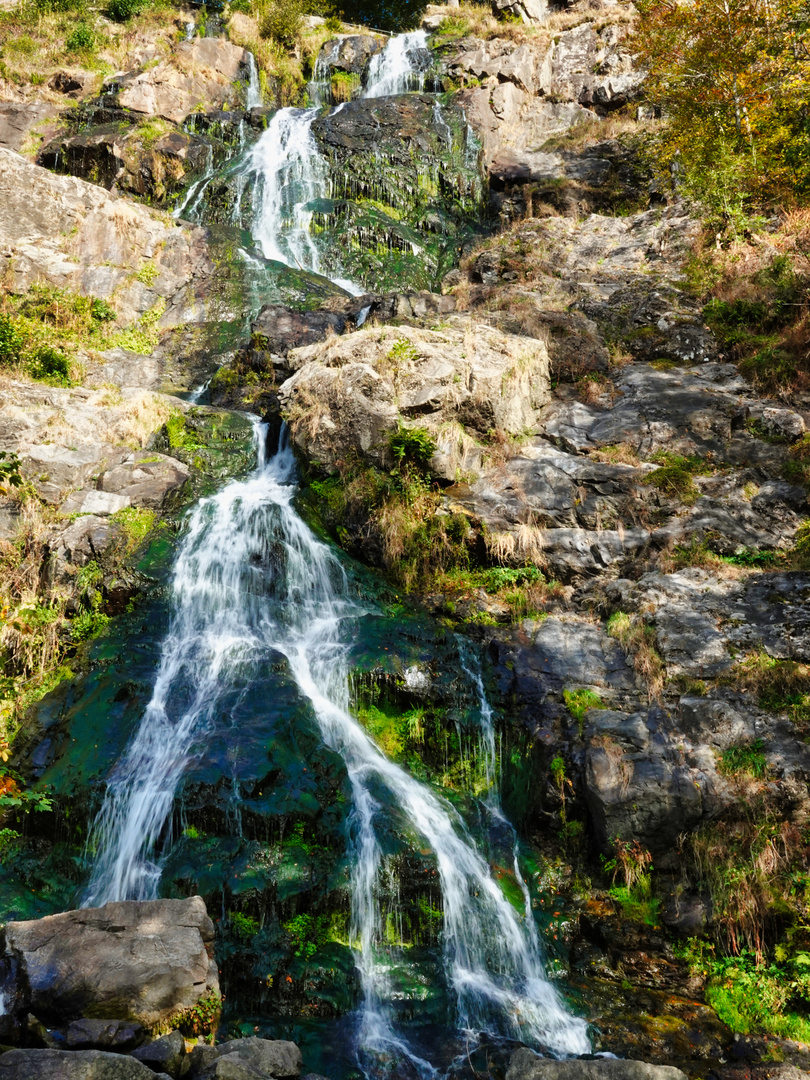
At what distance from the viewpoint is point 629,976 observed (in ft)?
21.1

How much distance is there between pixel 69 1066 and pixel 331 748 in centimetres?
399

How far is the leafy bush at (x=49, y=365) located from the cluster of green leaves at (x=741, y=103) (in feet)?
47.6

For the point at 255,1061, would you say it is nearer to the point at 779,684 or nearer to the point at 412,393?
the point at 779,684

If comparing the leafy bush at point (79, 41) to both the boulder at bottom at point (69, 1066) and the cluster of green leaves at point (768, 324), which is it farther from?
the boulder at bottom at point (69, 1066)

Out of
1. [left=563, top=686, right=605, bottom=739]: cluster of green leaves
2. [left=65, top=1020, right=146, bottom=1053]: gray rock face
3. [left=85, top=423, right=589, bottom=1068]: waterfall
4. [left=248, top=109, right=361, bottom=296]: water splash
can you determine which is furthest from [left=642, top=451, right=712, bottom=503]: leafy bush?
[left=248, top=109, right=361, bottom=296]: water splash

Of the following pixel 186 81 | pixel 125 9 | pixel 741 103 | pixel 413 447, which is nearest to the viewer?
pixel 413 447

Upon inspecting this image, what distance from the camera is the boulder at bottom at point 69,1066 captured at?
3887 mm

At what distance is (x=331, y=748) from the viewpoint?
25.4 feet

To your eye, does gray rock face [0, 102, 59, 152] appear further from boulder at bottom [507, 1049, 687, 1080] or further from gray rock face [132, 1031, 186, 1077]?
boulder at bottom [507, 1049, 687, 1080]

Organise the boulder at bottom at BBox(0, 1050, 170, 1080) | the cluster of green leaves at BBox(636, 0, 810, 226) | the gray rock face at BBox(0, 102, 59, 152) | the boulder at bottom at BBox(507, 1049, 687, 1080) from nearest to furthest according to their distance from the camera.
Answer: the boulder at bottom at BBox(0, 1050, 170, 1080) → the boulder at bottom at BBox(507, 1049, 687, 1080) → the cluster of green leaves at BBox(636, 0, 810, 226) → the gray rock face at BBox(0, 102, 59, 152)

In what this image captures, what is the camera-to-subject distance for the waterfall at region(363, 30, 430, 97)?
26.4 m

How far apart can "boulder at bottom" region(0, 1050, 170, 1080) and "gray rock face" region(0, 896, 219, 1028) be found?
0.93 m

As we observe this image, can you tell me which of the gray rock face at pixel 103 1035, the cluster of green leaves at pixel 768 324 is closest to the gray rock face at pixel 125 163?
the cluster of green leaves at pixel 768 324

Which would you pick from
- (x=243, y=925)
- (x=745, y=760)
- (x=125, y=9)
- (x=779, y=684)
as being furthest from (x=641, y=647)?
(x=125, y=9)
